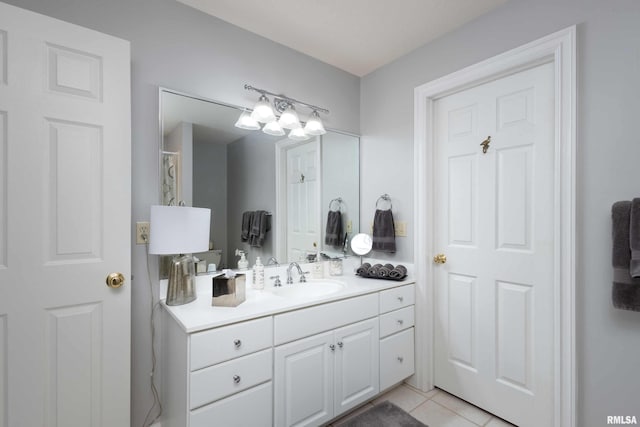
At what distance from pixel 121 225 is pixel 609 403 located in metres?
2.47

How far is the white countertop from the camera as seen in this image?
1.26 metres

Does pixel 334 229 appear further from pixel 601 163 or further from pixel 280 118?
pixel 601 163

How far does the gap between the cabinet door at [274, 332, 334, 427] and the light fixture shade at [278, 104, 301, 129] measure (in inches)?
53.5

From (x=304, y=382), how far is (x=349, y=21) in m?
2.14

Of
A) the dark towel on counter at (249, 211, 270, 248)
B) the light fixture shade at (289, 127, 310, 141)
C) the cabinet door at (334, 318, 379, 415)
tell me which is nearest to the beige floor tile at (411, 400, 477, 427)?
the cabinet door at (334, 318, 379, 415)

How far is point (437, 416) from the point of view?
181cm

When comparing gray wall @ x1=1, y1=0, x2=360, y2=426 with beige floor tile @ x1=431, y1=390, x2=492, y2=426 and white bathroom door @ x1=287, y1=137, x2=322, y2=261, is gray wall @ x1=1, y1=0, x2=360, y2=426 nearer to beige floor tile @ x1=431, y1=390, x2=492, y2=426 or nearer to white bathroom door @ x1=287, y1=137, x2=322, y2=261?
white bathroom door @ x1=287, y1=137, x2=322, y2=261

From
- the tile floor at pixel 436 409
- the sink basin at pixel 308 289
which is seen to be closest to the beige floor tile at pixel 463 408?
the tile floor at pixel 436 409

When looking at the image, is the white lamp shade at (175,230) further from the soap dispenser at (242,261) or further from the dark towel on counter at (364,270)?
the dark towel on counter at (364,270)

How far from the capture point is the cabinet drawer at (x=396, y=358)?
1885 millimetres

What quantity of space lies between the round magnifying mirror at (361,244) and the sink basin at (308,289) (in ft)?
1.49

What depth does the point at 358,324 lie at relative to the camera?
175 cm

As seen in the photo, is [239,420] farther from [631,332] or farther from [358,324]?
[631,332]

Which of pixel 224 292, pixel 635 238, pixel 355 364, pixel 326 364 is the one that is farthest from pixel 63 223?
pixel 635 238
